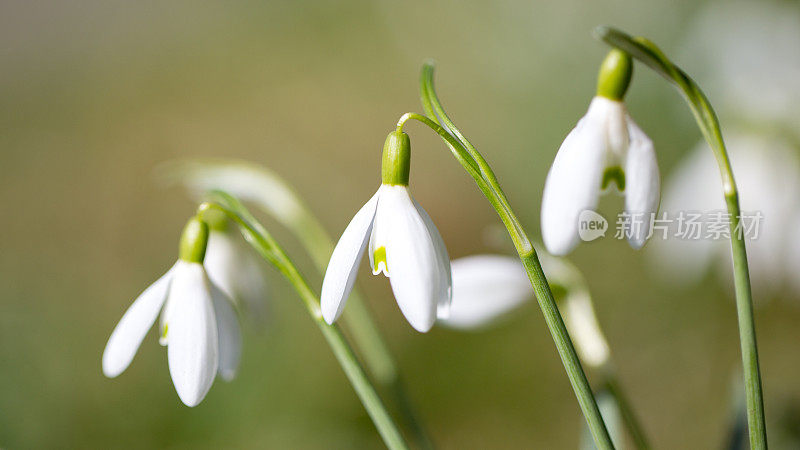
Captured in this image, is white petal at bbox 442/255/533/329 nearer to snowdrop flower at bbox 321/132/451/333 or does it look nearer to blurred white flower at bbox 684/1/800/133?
snowdrop flower at bbox 321/132/451/333

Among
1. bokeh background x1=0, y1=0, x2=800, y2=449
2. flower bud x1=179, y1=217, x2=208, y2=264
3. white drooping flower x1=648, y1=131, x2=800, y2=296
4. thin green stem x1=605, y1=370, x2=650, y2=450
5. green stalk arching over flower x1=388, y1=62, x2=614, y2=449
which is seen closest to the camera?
green stalk arching over flower x1=388, y1=62, x2=614, y2=449

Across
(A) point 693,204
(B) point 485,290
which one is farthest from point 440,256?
(A) point 693,204

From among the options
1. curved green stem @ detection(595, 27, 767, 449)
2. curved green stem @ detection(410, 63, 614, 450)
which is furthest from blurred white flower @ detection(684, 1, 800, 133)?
curved green stem @ detection(410, 63, 614, 450)

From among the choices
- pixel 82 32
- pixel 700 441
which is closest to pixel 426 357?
pixel 700 441

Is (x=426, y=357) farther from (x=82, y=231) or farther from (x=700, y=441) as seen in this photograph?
(x=82, y=231)

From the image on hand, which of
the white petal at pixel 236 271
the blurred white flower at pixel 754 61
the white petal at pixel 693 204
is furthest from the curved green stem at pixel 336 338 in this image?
the blurred white flower at pixel 754 61

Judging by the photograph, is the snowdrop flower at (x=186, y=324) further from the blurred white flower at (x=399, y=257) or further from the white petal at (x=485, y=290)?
the white petal at (x=485, y=290)
